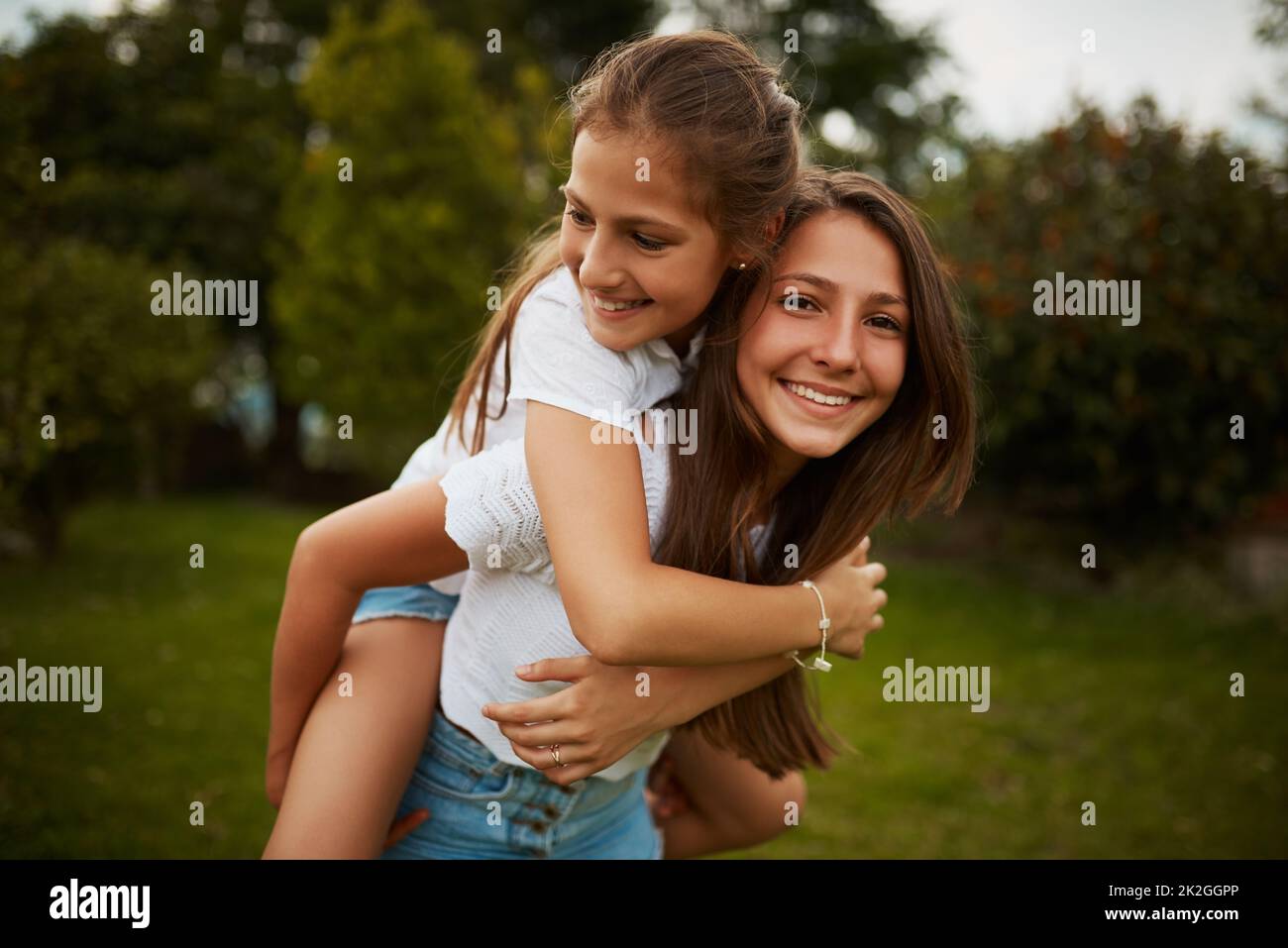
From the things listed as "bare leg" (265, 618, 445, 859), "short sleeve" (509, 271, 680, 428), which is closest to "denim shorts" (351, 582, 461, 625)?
"bare leg" (265, 618, 445, 859)

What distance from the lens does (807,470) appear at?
248cm

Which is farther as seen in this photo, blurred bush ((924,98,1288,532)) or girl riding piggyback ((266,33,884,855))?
blurred bush ((924,98,1288,532))

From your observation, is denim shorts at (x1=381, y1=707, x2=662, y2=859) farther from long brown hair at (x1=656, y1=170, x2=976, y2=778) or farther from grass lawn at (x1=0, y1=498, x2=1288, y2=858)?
grass lawn at (x1=0, y1=498, x2=1288, y2=858)

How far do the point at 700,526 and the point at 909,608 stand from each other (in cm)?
726

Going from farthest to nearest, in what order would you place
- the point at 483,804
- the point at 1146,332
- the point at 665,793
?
the point at 1146,332 < the point at 665,793 < the point at 483,804

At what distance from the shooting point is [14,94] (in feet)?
18.6

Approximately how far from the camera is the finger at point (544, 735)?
2049mm

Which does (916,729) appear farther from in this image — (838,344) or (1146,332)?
(838,344)

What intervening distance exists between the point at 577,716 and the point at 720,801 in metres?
0.94

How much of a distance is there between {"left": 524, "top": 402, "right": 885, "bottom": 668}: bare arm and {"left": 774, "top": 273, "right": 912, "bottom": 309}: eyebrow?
1.72 feet

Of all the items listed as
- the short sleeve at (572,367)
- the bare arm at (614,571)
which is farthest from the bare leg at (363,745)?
the short sleeve at (572,367)

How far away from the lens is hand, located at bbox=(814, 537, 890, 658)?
2281 mm

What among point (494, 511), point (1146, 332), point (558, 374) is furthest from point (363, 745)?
point (1146, 332)
